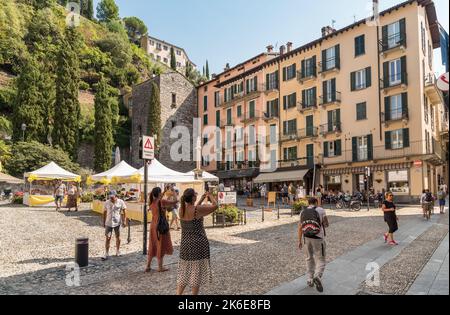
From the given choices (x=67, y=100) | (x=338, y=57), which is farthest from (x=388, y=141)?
(x=67, y=100)

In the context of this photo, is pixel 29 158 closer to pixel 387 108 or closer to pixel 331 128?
pixel 331 128

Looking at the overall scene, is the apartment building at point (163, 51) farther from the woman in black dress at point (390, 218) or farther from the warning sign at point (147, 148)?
the woman in black dress at point (390, 218)

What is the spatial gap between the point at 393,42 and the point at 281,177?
15.7m

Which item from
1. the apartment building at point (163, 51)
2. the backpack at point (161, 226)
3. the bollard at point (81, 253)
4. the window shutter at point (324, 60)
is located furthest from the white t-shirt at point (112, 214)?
the apartment building at point (163, 51)

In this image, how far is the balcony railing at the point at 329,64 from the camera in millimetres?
32812

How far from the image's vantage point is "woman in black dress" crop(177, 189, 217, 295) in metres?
4.92

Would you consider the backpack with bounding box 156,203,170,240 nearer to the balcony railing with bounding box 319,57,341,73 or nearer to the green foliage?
the green foliage

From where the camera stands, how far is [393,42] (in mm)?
28953

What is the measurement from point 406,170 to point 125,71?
145 ft

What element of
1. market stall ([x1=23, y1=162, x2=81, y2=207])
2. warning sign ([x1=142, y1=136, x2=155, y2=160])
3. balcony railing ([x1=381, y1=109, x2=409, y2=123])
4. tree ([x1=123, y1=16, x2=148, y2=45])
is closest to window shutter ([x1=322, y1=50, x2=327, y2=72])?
balcony railing ([x1=381, y1=109, x2=409, y2=123])

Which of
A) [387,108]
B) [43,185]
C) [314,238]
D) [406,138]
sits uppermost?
[387,108]

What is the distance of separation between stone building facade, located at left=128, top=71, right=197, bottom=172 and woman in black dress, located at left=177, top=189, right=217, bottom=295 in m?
40.3

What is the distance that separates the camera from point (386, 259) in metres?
8.32

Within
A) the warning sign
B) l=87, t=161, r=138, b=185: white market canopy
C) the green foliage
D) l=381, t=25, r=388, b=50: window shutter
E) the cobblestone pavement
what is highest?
l=381, t=25, r=388, b=50: window shutter
